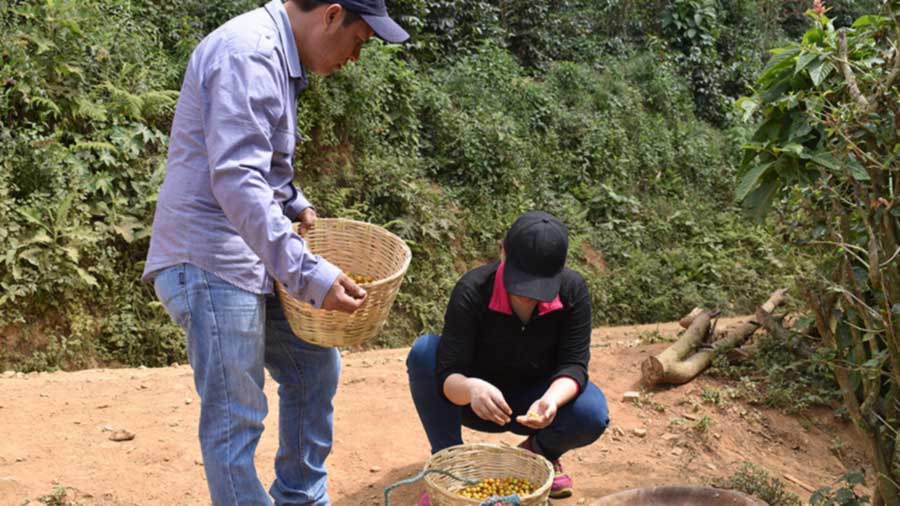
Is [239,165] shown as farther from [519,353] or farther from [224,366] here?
[519,353]

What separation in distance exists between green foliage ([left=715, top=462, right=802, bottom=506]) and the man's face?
273cm

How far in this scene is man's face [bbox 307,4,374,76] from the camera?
281 cm

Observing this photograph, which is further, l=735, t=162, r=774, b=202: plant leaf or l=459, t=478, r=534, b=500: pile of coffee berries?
l=735, t=162, r=774, b=202: plant leaf

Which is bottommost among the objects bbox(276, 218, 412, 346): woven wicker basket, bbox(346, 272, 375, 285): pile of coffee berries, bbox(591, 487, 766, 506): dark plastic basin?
bbox(591, 487, 766, 506): dark plastic basin

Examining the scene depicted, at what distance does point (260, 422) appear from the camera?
299 cm

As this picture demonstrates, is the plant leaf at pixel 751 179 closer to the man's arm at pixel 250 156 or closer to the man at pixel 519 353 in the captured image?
the man at pixel 519 353

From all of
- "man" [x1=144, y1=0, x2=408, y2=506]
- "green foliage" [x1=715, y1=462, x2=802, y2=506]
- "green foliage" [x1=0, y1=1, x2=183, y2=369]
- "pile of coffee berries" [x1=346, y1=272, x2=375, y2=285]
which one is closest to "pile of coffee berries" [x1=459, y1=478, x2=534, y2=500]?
"man" [x1=144, y1=0, x2=408, y2=506]

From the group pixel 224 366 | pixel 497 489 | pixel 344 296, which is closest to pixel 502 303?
pixel 497 489

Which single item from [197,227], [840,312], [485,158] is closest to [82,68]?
[485,158]

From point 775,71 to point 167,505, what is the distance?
3.44 metres

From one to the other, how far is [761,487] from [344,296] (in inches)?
97.0

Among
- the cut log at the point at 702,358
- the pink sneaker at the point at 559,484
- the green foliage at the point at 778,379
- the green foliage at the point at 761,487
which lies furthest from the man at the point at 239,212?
the green foliage at the point at 778,379

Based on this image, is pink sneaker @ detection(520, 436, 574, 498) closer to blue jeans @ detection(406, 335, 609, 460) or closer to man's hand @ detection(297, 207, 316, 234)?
blue jeans @ detection(406, 335, 609, 460)

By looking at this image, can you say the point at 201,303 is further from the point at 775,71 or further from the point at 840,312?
the point at 775,71
